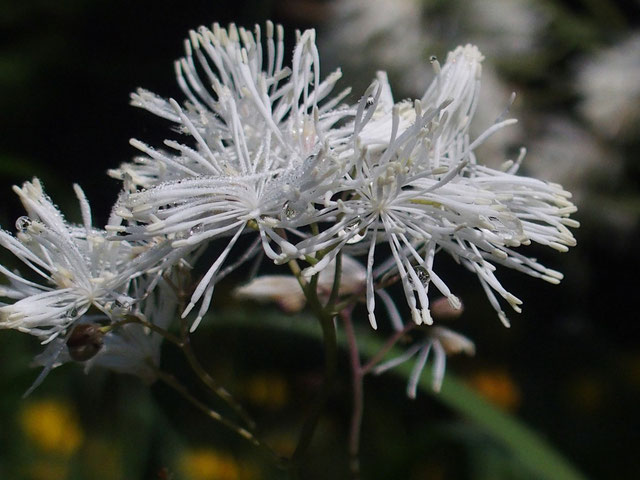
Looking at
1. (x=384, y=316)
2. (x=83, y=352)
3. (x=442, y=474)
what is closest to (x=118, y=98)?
(x=384, y=316)

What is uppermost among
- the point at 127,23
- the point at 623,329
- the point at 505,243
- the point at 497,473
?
the point at 505,243

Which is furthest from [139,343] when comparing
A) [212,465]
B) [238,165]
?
[212,465]

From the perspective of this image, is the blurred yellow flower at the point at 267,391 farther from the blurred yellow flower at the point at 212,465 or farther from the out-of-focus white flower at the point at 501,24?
the out-of-focus white flower at the point at 501,24

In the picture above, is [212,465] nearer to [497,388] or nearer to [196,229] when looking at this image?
[497,388]

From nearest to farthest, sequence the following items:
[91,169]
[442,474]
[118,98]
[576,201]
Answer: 1. [442,474]
2. [576,201]
3. [91,169]
4. [118,98]

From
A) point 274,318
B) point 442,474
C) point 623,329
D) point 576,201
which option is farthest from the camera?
point 623,329

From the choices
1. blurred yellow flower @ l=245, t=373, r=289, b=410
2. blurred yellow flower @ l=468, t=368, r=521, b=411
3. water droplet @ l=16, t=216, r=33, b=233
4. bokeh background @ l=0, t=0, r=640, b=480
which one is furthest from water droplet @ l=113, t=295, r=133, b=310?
blurred yellow flower @ l=468, t=368, r=521, b=411

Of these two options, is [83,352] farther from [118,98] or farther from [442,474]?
[118,98]
